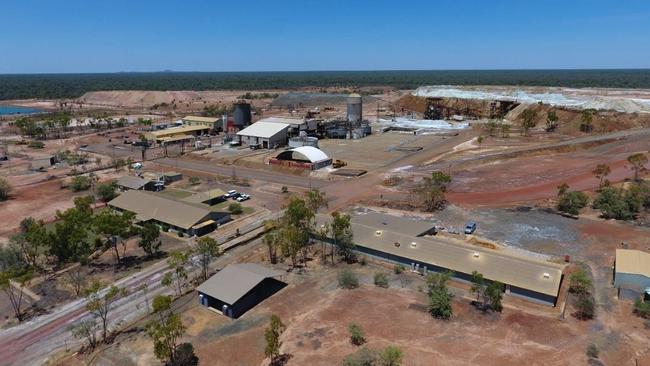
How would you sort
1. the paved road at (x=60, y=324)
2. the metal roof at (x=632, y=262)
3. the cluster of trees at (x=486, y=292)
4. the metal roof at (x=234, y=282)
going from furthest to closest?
the metal roof at (x=632, y=262)
the metal roof at (x=234, y=282)
the cluster of trees at (x=486, y=292)
the paved road at (x=60, y=324)

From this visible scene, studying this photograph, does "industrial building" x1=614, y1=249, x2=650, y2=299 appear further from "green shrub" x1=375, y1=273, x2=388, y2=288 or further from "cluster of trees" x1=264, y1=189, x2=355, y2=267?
"cluster of trees" x1=264, y1=189, x2=355, y2=267

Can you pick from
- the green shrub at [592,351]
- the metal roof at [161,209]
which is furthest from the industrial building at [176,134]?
the green shrub at [592,351]

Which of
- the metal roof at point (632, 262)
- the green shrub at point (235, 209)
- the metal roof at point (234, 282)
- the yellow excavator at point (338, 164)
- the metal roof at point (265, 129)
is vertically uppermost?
the metal roof at point (265, 129)

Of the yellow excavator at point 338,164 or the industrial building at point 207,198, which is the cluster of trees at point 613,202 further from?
the industrial building at point 207,198

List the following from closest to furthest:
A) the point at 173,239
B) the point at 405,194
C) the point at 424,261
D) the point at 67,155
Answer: the point at 424,261 → the point at 173,239 → the point at 405,194 → the point at 67,155

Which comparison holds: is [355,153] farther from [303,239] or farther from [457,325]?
[457,325]

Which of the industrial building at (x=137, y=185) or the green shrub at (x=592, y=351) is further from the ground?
the green shrub at (x=592, y=351)


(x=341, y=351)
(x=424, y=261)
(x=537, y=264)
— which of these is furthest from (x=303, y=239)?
(x=537, y=264)
